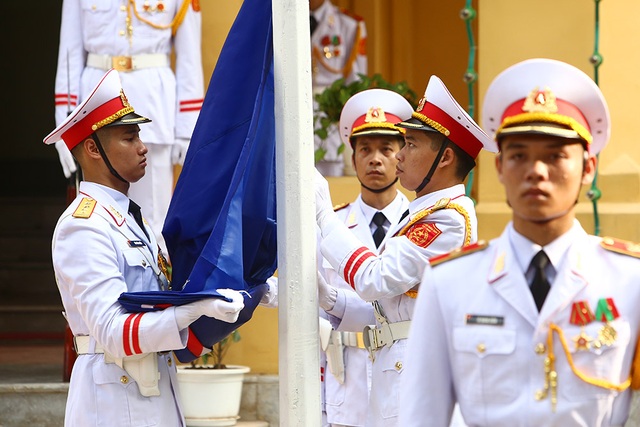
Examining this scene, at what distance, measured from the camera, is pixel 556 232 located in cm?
328

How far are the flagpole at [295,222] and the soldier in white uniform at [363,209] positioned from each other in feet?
4.54

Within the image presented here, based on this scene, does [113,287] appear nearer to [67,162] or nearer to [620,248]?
[620,248]

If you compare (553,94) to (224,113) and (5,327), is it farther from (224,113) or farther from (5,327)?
(5,327)

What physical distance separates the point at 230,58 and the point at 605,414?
7.10ft

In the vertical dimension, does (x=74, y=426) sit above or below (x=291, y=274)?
below

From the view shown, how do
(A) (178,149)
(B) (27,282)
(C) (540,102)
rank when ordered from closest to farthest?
(C) (540,102) → (A) (178,149) → (B) (27,282)

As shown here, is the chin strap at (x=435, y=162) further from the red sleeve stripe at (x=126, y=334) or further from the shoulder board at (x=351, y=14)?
the shoulder board at (x=351, y=14)

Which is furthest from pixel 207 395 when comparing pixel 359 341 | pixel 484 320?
pixel 484 320

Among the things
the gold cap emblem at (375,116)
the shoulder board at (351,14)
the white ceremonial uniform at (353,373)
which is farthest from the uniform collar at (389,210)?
the shoulder board at (351,14)

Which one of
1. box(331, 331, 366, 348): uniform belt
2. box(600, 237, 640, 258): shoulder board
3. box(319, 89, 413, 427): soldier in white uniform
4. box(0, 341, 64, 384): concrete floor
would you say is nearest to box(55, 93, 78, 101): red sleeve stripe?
box(0, 341, 64, 384): concrete floor

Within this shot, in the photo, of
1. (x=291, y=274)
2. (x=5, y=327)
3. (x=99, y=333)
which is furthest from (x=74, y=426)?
(x=5, y=327)

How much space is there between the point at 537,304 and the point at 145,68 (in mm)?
4454

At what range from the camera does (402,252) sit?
472 cm

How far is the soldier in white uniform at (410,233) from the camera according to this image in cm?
471
